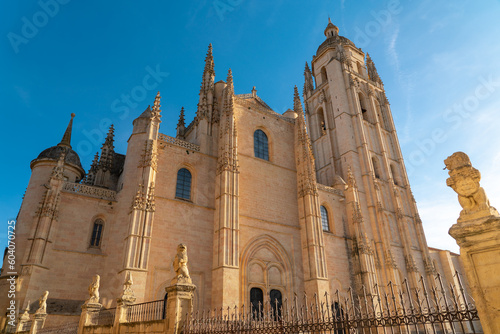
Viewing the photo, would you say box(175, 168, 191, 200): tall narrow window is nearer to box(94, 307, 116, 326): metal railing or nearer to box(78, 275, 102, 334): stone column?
box(94, 307, 116, 326): metal railing

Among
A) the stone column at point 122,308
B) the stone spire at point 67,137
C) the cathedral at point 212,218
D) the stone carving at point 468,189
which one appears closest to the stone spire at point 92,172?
the cathedral at point 212,218

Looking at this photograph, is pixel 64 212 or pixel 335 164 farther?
pixel 335 164

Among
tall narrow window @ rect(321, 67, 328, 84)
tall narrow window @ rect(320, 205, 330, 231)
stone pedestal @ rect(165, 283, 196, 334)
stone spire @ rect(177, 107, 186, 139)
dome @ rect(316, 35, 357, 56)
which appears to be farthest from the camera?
dome @ rect(316, 35, 357, 56)

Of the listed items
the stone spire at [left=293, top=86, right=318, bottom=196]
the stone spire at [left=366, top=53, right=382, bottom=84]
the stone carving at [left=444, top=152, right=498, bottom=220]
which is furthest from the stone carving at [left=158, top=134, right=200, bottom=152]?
the stone spire at [left=366, top=53, right=382, bottom=84]

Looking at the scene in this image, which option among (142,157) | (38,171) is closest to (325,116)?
(142,157)

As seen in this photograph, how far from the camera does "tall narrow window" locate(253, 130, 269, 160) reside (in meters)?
21.5

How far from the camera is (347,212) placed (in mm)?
24828

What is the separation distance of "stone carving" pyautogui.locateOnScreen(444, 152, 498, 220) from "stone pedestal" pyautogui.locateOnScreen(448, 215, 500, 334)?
0.12m

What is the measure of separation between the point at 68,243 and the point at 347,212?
62.0 feet

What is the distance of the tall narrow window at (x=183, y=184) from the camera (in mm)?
17562

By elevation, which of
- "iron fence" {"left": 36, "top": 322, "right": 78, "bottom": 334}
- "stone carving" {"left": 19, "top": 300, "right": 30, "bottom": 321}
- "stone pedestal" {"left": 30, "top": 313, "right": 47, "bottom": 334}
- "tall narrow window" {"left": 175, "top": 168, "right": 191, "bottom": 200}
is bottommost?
"iron fence" {"left": 36, "top": 322, "right": 78, "bottom": 334}

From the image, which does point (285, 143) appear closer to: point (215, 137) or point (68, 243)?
point (215, 137)

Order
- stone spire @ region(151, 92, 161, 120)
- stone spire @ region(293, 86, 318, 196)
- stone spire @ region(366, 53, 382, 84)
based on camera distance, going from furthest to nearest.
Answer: stone spire @ region(366, 53, 382, 84)
stone spire @ region(293, 86, 318, 196)
stone spire @ region(151, 92, 161, 120)

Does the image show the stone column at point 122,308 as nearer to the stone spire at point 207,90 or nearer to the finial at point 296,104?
the stone spire at point 207,90
